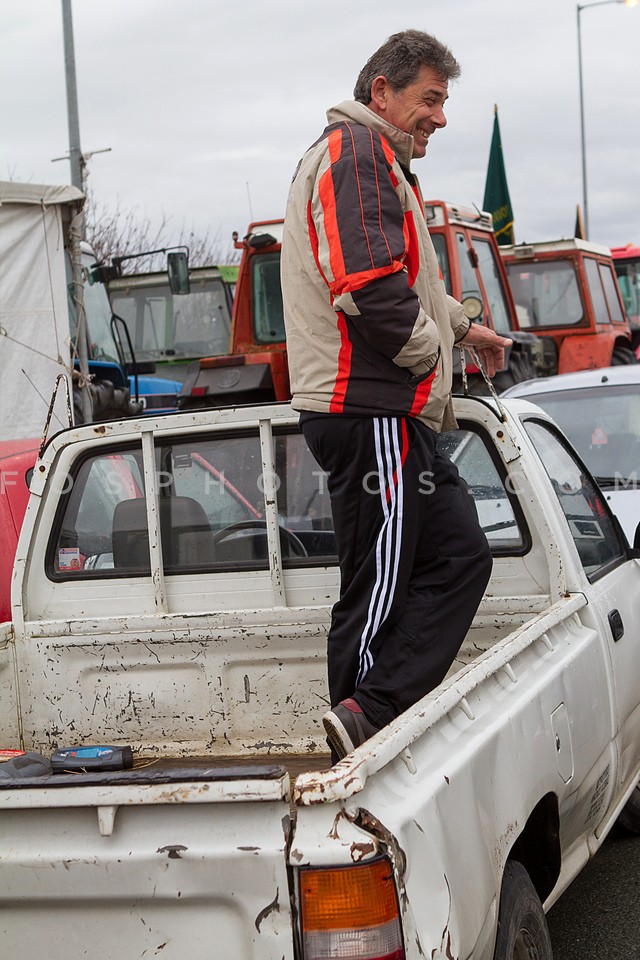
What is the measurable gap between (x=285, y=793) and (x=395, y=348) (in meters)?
1.30

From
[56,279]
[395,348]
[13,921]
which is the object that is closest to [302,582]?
[395,348]

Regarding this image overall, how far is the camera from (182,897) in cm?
195

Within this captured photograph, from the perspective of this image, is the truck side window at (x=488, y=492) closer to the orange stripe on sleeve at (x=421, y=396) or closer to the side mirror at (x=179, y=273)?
the orange stripe on sleeve at (x=421, y=396)

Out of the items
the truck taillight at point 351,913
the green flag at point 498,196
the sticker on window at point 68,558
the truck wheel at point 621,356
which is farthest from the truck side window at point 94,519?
the green flag at point 498,196

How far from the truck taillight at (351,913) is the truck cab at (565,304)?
43.1ft

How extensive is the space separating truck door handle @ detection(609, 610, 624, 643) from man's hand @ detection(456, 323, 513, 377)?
80cm

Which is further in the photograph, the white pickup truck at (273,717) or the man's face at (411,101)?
the man's face at (411,101)

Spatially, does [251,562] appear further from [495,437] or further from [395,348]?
[395,348]

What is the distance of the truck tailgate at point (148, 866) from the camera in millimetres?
1905

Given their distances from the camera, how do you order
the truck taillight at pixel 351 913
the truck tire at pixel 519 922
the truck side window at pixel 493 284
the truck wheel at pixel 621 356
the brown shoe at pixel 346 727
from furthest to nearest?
the truck wheel at pixel 621 356, the truck side window at pixel 493 284, the brown shoe at pixel 346 727, the truck tire at pixel 519 922, the truck taillight at pixel 351 913

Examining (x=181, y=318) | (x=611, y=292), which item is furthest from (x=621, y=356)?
(x=181, y=318)

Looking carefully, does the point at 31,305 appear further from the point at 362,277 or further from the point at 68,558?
the point at 362,277

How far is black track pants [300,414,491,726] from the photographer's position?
9.68 ft

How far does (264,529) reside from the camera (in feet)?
12.2
